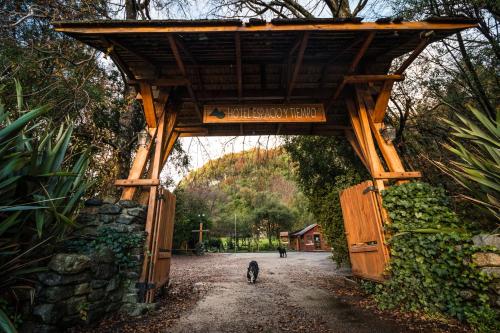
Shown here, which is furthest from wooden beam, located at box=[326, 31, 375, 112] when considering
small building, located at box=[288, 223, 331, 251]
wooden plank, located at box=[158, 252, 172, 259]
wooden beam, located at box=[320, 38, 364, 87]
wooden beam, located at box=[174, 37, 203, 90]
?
small building, located at box=[288, 223, 331, 251]

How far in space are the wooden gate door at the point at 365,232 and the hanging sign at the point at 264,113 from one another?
5.58 feet

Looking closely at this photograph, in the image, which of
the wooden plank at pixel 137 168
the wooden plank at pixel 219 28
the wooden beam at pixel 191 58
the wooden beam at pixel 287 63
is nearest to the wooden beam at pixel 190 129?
the wooden beam at pixel 191 58

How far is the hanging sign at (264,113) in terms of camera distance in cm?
505

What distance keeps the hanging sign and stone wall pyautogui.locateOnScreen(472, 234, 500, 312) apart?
3.00 m

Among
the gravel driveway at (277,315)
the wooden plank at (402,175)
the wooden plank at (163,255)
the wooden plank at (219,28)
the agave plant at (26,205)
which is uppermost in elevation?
the wooden plank at (219,28)

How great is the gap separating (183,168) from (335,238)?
5547 millimetres

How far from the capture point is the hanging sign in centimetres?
505

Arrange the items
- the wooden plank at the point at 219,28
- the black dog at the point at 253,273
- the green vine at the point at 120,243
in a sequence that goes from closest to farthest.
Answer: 1. the wooden plank at the point at 219,28
2. the green vine at the point at 120,243
3. the black dog at the point at 253,273

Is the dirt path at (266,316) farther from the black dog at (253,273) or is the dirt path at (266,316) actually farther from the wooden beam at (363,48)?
the wooden beam at (363,48)

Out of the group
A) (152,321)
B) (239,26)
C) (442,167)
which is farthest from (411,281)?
(239,26)

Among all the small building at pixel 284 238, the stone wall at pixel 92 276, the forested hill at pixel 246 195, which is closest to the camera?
the stone wall at pixel 92 276

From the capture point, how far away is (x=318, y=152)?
8438 millimetres

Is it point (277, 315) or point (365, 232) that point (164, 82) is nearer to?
point (277, 315)

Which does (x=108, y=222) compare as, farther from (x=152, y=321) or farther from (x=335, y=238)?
(x=335, y=238)
